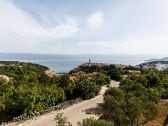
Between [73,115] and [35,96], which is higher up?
[35,96]

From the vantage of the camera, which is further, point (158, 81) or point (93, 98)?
point (158, 81)

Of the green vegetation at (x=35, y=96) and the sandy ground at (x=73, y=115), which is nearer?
the sandy ground at (x=73, y=115)

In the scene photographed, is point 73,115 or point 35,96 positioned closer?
point 73,115

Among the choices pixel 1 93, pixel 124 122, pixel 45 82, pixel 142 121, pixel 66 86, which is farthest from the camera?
pixel 45 82

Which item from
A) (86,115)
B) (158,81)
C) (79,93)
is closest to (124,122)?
(86,115)

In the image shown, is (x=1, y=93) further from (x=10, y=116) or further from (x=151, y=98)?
(x=151, y=98)

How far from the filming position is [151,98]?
4378 centimetres

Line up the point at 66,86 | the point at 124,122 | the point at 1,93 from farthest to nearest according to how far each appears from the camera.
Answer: the point at 66,86 < the point at 1,93 < the point at 124,122

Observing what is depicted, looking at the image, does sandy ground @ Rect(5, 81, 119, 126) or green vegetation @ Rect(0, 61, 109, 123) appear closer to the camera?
sandy ground @ Rect(5, 81, 119, 126)

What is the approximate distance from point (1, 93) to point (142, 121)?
899 inches

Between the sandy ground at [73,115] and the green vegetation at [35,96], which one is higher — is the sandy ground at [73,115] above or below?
below

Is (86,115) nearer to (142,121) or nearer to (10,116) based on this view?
(142,121)

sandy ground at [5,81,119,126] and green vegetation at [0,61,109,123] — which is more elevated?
green vegetation at [0,61,109,123]

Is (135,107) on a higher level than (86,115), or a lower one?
higher
